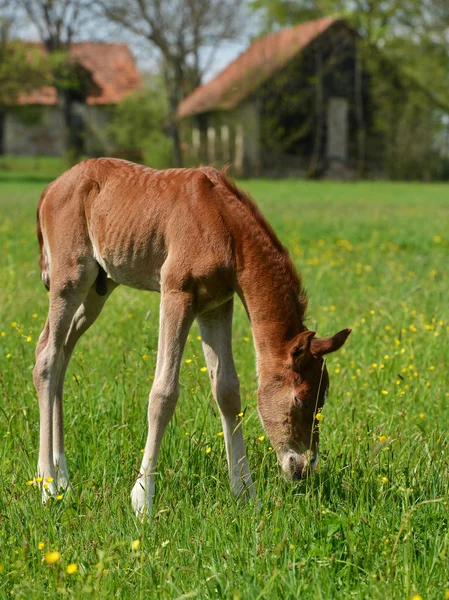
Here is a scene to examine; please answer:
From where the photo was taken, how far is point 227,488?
3697 mm

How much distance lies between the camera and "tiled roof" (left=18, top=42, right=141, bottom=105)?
5225 cm

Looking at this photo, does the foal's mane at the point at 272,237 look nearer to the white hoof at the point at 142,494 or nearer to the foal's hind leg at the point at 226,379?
the foal's hind leg at the point at 226,379

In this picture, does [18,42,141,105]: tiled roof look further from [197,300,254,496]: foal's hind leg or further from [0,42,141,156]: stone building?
[197,300,254,496]: foal's hind leg

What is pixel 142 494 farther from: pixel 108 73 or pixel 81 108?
pixel 108 73

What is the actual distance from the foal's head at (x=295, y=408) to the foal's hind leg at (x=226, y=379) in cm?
26

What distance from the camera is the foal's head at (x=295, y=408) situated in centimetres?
347

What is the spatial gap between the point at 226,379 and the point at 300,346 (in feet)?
2.07

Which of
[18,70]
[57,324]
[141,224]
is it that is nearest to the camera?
[141,224]

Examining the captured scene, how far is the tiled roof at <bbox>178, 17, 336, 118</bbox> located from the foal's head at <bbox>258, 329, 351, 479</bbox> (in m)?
36.6

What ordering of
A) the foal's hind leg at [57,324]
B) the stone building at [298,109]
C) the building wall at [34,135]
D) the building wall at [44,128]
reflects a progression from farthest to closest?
the building wall at [34,135], the building wall at [44,128], the stone building at [298,109], the foal's hind leg at [57,324]

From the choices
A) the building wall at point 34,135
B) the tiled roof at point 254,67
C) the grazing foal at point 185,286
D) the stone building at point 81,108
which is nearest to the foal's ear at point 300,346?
the grazing foal at point 185,286

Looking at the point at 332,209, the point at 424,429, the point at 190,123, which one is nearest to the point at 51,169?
the point at 190,123

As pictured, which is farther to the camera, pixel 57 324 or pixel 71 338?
pixel 71 338

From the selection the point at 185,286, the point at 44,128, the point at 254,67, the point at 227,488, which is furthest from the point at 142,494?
the point at 44,128
